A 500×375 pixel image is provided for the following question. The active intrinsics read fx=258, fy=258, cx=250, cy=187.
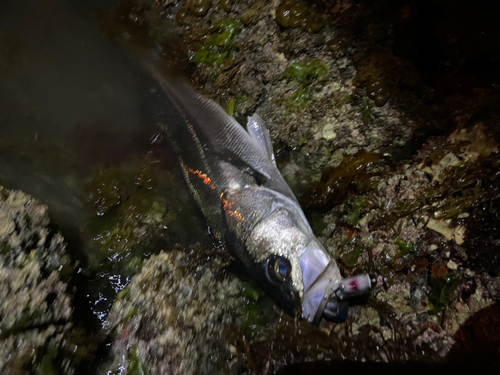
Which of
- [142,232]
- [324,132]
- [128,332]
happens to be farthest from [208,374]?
[324,132]

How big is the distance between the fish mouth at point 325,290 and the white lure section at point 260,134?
1.21 meters

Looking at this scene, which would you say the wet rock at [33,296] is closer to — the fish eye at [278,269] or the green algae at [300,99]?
the fish eye at [278,269]

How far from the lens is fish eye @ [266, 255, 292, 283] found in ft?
7.08

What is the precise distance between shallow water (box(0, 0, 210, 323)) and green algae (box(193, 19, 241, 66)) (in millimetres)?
910

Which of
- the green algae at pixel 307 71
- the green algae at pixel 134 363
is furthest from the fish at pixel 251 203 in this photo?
the green algae at pixel 134 363

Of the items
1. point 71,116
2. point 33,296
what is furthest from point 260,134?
point 71,116

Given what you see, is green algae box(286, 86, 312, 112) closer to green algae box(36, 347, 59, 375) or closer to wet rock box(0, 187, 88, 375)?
wet rock box(0, 187, 88, 375)

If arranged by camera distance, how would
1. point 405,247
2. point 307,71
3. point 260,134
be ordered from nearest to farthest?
point 405,247, point 307,71, point 260,134

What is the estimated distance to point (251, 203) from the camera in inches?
99.2

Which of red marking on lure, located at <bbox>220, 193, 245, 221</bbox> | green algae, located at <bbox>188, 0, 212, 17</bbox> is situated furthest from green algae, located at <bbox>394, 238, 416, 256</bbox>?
green algae, located at <bbox>188, 0, 212, 17</bbox>

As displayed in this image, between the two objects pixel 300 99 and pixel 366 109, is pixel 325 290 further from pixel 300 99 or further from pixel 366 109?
pixel 300 99

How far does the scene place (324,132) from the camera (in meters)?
2.73

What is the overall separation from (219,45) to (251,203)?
215cm

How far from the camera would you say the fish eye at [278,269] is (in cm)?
216
